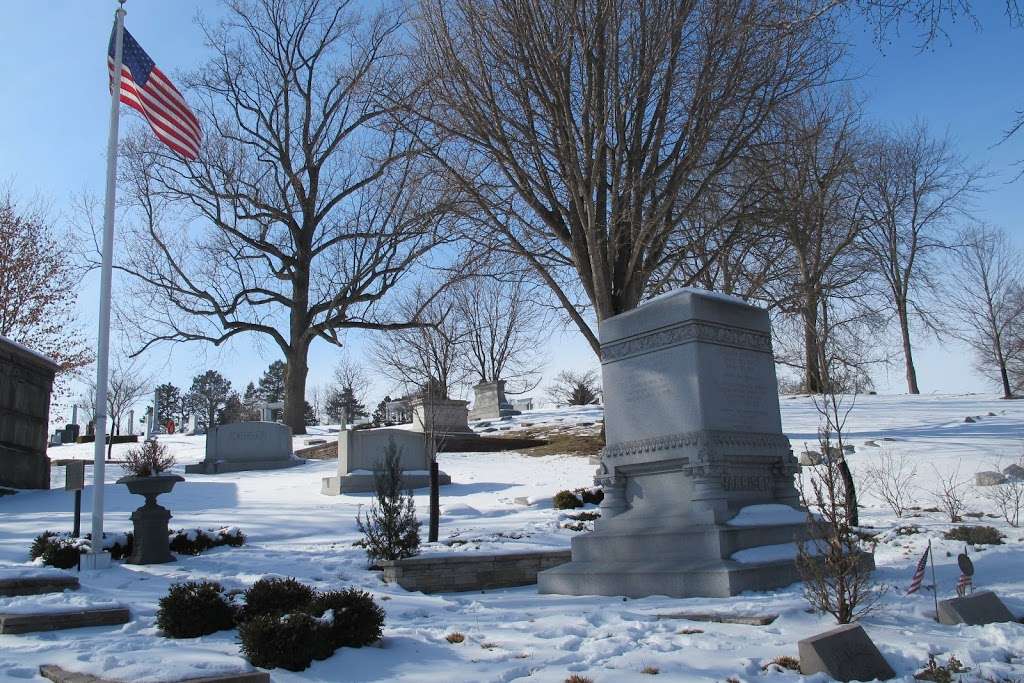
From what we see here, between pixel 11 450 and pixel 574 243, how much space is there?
12.6 meters

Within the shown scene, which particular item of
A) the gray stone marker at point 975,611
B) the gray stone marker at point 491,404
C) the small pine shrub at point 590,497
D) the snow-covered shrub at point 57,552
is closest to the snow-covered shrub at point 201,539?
the snow-covered shrub at point 57,552

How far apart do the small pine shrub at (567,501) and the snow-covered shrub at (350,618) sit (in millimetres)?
9944

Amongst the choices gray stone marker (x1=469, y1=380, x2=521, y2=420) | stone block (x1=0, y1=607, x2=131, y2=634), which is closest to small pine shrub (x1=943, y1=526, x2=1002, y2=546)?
stone block (x1=0, y1=607, x2=131, y2=634)

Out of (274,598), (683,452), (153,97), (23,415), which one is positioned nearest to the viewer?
(274,598)

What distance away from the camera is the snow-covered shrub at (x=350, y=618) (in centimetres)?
579

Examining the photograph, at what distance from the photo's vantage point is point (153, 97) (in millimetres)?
12930

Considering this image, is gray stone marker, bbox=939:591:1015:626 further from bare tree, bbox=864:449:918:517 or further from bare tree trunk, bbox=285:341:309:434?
bare tree trunk, bbox=285:341:309:434

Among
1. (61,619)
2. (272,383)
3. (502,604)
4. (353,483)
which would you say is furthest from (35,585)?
(272,383)

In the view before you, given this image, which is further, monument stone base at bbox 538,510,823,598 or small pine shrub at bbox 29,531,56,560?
small pine shrub at bbox 29,531,56,560

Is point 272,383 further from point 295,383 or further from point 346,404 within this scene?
point 295,383

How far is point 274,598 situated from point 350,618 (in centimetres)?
102

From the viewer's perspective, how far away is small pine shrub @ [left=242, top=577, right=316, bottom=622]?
21.2ft

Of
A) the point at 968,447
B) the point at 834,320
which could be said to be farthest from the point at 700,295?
the point at 834,320

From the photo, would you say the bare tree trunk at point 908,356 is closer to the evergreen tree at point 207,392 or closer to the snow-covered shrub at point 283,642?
the snow-covered shrub at point 283,642
